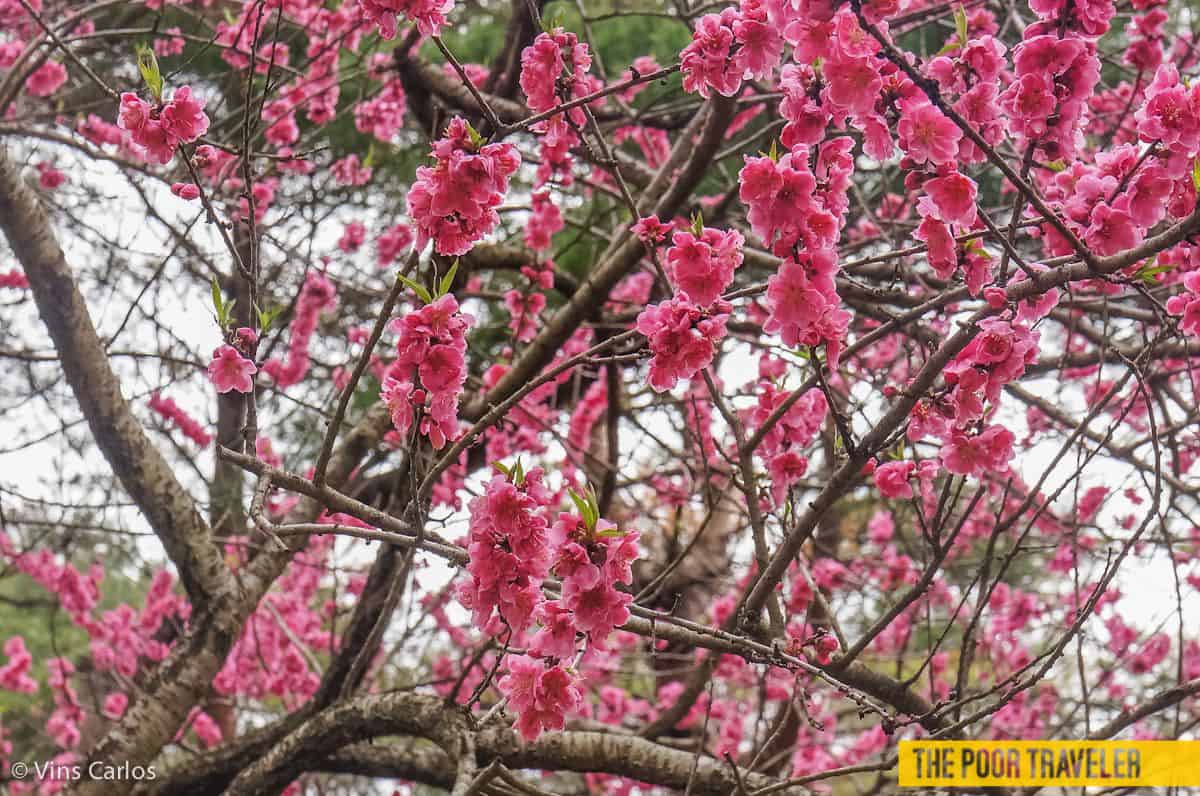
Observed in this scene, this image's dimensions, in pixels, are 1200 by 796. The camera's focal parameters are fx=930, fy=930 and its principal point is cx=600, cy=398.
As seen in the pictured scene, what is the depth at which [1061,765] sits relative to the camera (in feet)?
7.73

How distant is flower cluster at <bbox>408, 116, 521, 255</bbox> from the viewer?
140 cm

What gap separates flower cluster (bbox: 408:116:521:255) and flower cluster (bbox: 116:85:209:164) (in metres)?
0.61

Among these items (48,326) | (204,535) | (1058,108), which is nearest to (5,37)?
(48,326)

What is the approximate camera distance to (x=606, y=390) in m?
4.79

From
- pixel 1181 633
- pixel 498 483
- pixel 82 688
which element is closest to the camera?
pixel 498 483

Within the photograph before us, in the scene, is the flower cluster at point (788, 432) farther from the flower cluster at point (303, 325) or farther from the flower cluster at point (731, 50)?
the flower cluster at point (303, 325)

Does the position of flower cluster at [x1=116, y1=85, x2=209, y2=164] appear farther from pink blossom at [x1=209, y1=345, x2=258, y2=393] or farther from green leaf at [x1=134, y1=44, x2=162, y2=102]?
pink blossom at [x1=209, y1=345, x2=258, y2=393]

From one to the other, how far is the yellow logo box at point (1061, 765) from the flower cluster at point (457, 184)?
4.60ft

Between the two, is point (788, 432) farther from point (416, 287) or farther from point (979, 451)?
point (416, 287)

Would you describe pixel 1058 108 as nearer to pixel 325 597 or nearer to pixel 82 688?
pixel 325 597

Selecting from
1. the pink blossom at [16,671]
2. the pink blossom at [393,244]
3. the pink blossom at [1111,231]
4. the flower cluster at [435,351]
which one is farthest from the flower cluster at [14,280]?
the pink blossom at [1111,231]

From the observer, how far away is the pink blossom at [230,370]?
5.25ft

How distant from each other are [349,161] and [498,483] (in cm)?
327

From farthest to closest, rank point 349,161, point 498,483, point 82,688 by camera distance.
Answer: point 82,688 < point 349,161 < point 498,483
